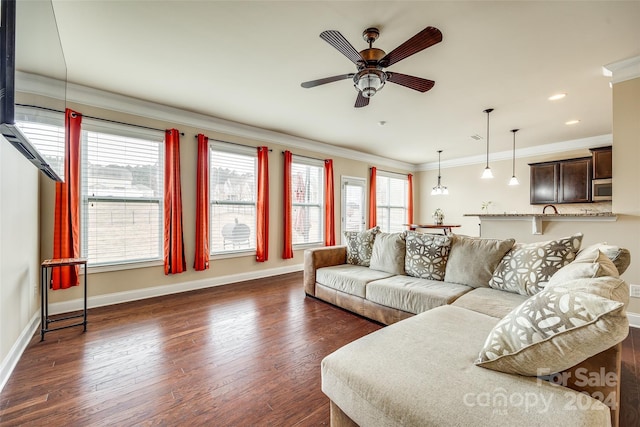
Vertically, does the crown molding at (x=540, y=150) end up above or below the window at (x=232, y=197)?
above

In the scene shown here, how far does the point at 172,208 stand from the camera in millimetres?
3781

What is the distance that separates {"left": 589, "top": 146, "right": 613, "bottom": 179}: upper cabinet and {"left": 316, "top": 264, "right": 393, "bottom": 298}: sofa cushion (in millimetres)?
4606

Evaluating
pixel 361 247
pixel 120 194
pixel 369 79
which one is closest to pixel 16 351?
pixel 120 194

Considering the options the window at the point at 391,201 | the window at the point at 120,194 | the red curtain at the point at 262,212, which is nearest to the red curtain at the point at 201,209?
the window at the point at 120,194

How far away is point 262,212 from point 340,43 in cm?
322

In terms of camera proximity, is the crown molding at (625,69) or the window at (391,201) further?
the window at (391,201)

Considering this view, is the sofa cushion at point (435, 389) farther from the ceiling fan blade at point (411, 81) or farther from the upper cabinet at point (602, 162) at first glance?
the upper cabinet at point (602, 162)

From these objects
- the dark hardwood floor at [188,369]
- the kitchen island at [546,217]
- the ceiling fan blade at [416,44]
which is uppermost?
the ceiling fan blade at [416,44]

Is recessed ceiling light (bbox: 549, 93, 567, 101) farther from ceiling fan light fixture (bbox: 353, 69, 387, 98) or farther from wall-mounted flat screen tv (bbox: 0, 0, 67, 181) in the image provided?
wall-mounted flat screen tv (bbox: 0, 0, 67, 181)

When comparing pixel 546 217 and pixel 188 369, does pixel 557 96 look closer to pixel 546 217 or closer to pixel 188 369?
pixel 546 217

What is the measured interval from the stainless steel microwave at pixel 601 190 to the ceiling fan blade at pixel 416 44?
203 inches

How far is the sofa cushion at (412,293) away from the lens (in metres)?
2.37

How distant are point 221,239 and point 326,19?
345cm

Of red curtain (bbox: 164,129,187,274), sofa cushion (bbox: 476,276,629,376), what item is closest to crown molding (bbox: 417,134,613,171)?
sofa cushion (bbox: 476,276,629,376)
